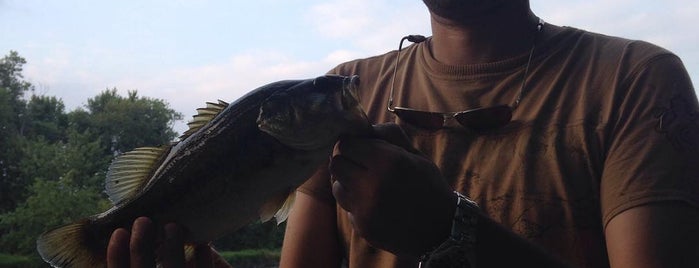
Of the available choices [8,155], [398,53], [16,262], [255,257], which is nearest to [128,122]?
[8,155]

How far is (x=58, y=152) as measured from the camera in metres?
59.7

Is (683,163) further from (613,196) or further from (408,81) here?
(408,81)

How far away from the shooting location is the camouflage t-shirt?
8.32 feet

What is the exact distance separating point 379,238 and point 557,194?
0.83m

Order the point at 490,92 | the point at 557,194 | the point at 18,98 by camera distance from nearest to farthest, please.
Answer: the point at 557,194 → the point at 490,92 → the point at 18,98

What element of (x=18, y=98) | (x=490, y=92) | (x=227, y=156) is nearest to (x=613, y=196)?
(x=490, y=92)

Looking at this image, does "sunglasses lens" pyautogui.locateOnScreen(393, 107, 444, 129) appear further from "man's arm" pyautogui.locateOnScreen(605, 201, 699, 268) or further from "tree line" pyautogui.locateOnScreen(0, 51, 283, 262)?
"tree line" pyautogui.locateOnScreen(0, 51, 283, 262)

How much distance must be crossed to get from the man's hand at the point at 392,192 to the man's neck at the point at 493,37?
943 millimetres

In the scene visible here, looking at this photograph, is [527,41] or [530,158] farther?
[527,41]

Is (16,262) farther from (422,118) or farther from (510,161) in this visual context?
(510,161)

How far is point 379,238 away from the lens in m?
2.38

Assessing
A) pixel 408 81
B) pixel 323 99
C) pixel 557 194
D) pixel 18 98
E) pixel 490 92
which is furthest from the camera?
pixel 18 98

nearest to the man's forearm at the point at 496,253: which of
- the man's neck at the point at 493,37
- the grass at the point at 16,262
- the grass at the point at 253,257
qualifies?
the man's neck at the point at 493,37

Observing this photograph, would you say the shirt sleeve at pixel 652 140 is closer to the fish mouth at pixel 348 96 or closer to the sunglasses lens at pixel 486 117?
the sunglasses lens at pixel 486 117
